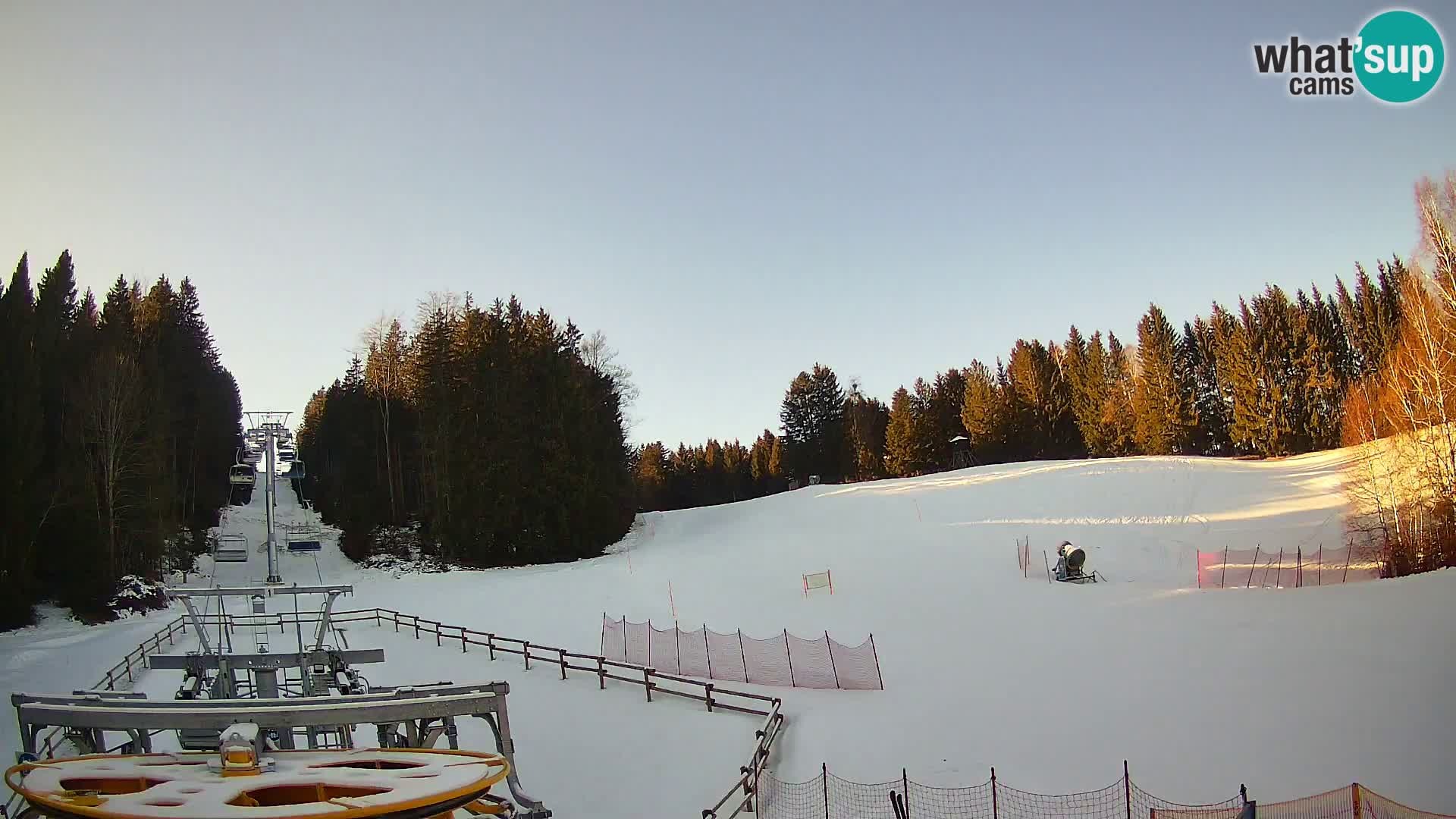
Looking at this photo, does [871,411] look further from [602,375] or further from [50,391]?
[50,391]

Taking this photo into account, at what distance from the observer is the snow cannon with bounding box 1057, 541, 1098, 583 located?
1127 inches

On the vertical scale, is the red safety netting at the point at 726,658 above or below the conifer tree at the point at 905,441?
below

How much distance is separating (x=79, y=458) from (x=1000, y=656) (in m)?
36.1

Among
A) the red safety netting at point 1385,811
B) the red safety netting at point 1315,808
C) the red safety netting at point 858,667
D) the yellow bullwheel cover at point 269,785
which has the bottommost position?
the red safety netting at point 858,667

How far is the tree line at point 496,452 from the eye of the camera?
136ft

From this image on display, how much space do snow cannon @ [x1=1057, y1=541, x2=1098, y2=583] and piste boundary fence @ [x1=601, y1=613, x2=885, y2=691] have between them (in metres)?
10.7

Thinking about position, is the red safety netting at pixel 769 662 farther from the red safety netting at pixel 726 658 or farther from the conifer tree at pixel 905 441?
the conifer tree at pixel 905 441

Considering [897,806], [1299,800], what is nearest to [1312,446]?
[1299,800]

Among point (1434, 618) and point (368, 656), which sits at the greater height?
point (368, 656)

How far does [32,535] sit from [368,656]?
25.9 metres

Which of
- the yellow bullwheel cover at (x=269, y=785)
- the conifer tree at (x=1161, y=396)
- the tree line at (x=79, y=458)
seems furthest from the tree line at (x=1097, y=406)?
the yellow bullwheel cover at (x=269, y=785)

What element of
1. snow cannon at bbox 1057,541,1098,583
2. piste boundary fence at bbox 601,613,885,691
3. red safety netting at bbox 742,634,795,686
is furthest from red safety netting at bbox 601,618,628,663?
snow cannon at bbox 1057,541,1098,583

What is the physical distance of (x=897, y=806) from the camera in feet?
30.2

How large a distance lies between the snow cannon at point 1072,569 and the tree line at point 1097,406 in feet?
86.8
